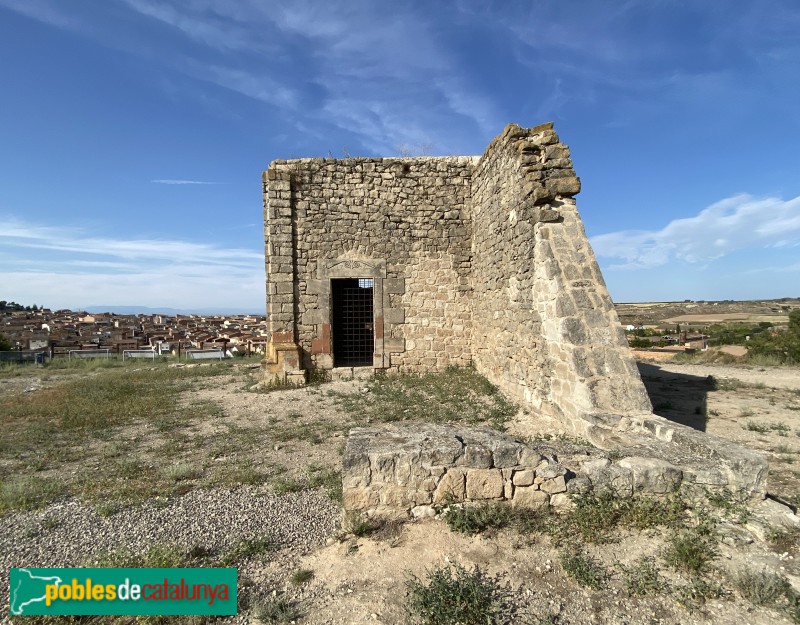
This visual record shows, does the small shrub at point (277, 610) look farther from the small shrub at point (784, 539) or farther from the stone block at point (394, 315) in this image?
the stone block at point (394, 315)

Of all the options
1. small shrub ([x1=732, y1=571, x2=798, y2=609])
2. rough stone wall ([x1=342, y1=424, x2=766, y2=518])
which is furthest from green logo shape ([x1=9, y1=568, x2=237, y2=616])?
small shrub ([x1=732, y1=571, x2=798, y2=609])

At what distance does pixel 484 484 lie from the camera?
333 cm

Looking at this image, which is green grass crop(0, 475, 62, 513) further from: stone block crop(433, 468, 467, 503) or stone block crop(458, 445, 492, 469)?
stone block crop(458, 445, 492, 469)

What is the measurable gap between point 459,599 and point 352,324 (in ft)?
28.7

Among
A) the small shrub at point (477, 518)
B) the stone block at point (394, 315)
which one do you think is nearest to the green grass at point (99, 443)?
the small shrub at point (477, 518)

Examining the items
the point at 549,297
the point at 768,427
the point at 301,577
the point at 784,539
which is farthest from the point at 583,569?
the point at 768,427

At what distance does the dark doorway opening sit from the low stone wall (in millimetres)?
7205

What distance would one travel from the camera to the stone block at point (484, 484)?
Result: 3.32 meters

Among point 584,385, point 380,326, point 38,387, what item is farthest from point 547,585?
point 38,387

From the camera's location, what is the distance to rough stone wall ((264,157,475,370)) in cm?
971

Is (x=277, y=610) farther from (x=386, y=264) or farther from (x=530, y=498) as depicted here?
(x=386, y=264)

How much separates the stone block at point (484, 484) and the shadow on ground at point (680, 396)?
4.40 metres

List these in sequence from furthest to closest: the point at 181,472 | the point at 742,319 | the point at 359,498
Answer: the point at 742,319
the point at 181,472
the point at 359,498

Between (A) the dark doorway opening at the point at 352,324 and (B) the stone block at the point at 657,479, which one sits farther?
(A) the dark doorway opening at the point at 352,324
